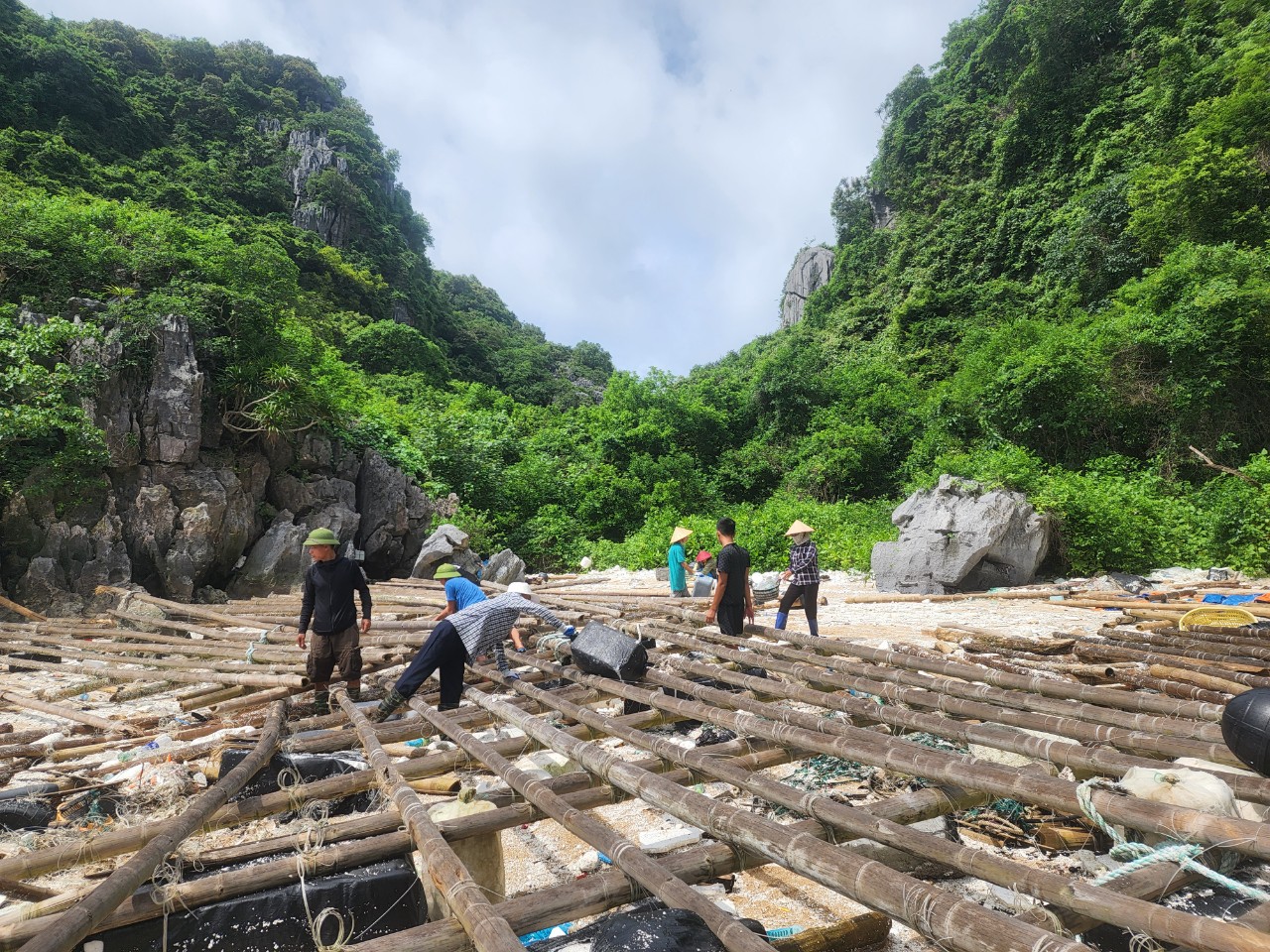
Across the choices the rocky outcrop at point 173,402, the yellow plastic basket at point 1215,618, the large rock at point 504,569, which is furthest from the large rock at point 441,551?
the yellow plastic basket at point 1215,618

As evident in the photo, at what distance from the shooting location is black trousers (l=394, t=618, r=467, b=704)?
472cm

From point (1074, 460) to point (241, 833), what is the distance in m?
20.1

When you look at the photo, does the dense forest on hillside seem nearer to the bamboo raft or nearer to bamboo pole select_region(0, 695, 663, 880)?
the bamboo raft

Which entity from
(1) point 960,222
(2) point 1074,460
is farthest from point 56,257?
(1) point 960,222

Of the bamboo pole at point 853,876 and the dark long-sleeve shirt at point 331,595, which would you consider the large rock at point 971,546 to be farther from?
the bamboo pole at point 853,876

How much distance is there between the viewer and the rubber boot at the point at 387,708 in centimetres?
462

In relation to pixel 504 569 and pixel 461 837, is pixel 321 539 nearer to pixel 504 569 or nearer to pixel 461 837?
pixel 461 837

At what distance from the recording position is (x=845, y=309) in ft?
113

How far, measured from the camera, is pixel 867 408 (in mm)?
24688

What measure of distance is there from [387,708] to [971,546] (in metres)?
11.2

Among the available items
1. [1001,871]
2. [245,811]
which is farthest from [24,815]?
[1001,871]

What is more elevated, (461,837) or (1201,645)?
(1201,645)

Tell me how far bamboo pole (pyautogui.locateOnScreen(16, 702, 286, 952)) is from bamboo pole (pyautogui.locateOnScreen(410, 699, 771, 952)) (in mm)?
1195

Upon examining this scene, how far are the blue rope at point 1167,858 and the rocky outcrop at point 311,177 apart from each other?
4569 cm
